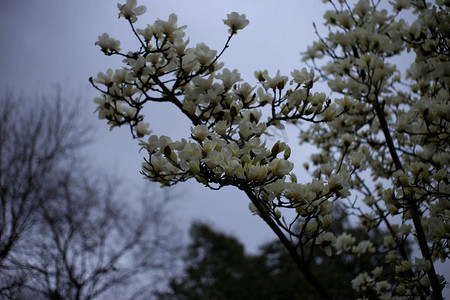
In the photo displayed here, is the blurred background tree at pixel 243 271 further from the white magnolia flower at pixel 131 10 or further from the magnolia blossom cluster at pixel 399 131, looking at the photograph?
the white magnolia flower at pixel 131 10

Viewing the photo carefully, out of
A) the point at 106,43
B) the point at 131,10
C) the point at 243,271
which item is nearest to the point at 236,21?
the point at 131,10

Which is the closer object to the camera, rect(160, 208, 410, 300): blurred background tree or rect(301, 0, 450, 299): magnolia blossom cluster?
rect(301, 0, 450, 299): magnolia blossom cluster

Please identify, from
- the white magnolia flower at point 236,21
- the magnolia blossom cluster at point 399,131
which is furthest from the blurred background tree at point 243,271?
the white magnolia flower at point 236,21

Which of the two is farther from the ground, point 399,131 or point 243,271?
point 243,271

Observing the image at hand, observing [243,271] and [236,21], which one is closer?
[236,21]

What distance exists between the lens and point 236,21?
1545mm

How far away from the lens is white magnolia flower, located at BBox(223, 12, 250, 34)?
60.4 inches

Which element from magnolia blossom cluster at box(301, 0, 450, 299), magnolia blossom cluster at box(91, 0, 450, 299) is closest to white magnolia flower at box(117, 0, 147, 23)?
magnolia blossom cluster at box(91, 0, 450, 299)

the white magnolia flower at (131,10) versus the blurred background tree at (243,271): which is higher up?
the blurred background tree at (243,271)

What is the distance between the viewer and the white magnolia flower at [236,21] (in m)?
1.53

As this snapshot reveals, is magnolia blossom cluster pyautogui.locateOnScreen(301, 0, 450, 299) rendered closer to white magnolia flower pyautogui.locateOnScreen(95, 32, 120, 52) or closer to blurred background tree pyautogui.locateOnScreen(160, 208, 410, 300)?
white magnolia flower pyautogui.locateOnScreen(95, 32, 120, 52)

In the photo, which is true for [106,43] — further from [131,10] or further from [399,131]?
[399,131]

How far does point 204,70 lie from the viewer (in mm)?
1548

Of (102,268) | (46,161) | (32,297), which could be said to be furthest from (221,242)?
(32,297)
